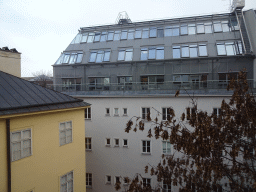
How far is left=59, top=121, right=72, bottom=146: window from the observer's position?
11.5 m

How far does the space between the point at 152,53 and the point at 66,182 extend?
50.0ft

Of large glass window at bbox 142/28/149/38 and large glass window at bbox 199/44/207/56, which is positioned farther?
large glass window at bbox 142/28/149/38

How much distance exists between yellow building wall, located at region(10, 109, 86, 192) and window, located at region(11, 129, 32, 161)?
160 millimetres

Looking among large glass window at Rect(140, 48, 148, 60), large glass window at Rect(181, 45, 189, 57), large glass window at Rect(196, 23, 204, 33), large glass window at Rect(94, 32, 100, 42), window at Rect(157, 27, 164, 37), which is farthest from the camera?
large glass window at Rect(94, 32, 100, 42)

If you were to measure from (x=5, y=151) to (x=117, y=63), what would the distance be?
627 inches

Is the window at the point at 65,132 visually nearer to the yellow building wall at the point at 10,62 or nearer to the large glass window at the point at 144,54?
the yellow building wall at the point at 10,62

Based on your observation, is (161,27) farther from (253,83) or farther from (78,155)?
(78,155)

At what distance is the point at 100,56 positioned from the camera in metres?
24.3

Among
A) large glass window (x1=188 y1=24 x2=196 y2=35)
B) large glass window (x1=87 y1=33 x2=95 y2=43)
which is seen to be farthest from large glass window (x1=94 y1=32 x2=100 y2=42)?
large glass window (x1=188 y1=24 x2=196 y2=35)

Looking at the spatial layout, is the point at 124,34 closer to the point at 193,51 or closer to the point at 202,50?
the point at 193,51

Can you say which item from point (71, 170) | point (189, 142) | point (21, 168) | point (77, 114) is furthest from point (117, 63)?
point (189, 142)

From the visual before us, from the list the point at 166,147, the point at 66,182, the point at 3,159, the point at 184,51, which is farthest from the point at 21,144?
the point at 184,51

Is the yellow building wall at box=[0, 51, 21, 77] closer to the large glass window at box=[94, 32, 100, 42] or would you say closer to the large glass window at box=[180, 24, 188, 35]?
the large glass window at box=[94, 32, 100, 42]

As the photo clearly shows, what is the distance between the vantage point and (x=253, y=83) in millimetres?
18094
